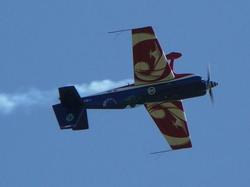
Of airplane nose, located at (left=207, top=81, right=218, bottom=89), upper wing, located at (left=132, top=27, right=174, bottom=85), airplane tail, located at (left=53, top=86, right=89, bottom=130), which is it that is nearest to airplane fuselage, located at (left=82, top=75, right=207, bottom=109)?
airplane nose, located at (left=207, top=81, right=218, bottom=89)

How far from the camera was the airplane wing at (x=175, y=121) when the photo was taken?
69.2 meters

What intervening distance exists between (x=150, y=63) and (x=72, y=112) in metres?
5.16

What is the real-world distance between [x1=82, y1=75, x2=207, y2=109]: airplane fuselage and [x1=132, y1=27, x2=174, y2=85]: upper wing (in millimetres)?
367

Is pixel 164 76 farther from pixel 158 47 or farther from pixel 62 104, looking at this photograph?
pixel 62 104

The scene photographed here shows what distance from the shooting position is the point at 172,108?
69250 mm

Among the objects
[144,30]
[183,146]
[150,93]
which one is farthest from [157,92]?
[183,146]

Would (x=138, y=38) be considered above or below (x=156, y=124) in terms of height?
above

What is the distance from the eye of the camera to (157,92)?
67.2 metres

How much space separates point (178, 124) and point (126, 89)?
3710 mm

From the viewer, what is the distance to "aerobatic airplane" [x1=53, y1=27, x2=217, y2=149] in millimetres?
67188

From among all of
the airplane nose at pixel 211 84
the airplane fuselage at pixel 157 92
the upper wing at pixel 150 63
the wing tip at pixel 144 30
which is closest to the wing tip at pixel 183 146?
the airplane fuselage at pixel 157 92

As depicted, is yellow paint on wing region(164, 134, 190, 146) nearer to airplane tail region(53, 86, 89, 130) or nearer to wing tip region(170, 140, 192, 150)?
wing tip region(170, 140, 192, 150)

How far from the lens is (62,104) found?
68.9 m

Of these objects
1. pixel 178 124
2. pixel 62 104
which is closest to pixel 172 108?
pixel 178 124
